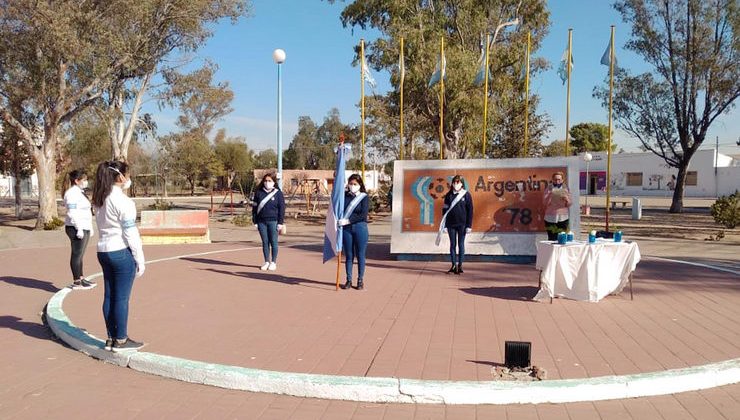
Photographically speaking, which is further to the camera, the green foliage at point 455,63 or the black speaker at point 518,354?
the green foliage at point 455,63

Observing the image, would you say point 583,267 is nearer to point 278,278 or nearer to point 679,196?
point 278,278

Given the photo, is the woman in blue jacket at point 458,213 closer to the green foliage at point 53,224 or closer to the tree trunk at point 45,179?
the green foliage at point 53,224

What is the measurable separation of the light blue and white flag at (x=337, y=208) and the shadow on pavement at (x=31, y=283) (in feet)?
14.5

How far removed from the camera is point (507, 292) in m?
8.55

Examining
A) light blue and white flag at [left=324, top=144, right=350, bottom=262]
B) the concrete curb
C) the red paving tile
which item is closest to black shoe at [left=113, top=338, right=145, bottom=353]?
the red paving tile

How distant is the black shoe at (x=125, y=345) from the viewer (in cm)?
536

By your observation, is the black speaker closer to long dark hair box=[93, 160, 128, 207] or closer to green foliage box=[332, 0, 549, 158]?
long dark hair box=[93, 160, 128, 207]

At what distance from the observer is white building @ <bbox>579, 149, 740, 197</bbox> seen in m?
57.1

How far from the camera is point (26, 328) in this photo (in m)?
6.67

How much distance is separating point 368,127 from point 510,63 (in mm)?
9958

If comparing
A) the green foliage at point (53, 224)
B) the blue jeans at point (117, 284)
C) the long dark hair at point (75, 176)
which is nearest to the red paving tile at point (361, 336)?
the blue jeans at point (117, 284)

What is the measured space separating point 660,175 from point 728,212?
151 ft

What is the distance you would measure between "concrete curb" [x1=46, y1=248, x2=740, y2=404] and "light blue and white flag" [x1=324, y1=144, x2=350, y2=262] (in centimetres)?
377

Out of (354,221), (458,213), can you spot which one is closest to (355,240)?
(354,221)
